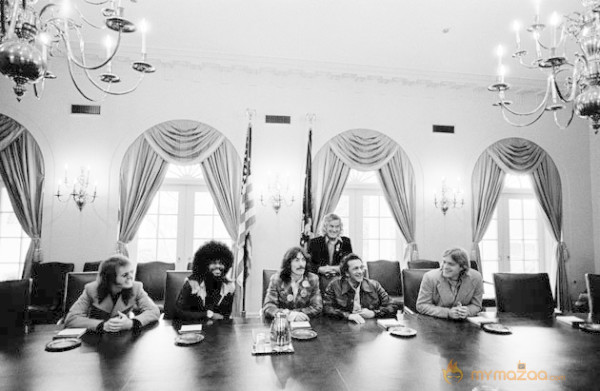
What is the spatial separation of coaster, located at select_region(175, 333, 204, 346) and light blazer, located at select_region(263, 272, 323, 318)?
2.71 feet

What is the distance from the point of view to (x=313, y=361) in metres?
1.99

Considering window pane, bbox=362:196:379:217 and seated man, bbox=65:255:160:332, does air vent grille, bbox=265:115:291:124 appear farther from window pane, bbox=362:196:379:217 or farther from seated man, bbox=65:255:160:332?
seated man, bbox=65:255:160:332

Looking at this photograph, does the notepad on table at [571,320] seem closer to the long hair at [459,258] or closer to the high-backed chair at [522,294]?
the high-backed chair at [522,294]

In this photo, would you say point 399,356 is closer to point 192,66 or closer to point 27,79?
point 27,79

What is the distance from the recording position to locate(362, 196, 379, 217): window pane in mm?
6133

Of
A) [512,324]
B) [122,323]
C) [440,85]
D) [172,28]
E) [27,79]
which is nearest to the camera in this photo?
[27,79]

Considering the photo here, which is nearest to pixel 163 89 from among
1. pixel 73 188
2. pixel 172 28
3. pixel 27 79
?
pixel 172 28

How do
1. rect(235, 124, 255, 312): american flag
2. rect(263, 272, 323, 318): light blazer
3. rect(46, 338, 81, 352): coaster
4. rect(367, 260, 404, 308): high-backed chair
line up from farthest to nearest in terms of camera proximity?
rect(235, 124, 255, 312): american flag < rect(367, 260, 404, 308): high-backed chair < rect(263, 272, 323, 318): light blazer < rect(46, 338, 81, 352): coaster

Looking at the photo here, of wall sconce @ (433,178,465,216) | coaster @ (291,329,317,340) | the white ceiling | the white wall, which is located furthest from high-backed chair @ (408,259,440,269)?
coaster @ (291,329,317,340)

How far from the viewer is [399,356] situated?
2090mm

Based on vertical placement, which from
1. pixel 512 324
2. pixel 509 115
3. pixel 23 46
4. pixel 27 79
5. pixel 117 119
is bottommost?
pixel 512 324

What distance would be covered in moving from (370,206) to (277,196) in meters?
1.64

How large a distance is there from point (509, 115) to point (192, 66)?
5335 millimetres

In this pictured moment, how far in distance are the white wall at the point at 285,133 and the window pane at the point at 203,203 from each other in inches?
33.6
